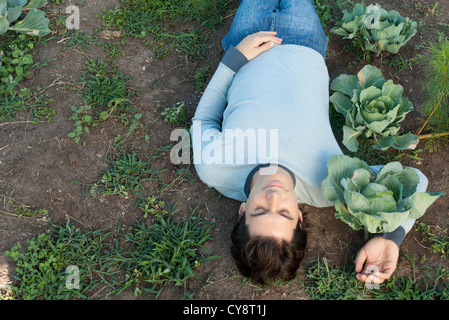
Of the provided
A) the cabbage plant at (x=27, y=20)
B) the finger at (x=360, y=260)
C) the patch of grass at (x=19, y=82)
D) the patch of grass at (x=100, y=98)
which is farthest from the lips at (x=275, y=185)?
the cabbage plant at (x=27, y=20)

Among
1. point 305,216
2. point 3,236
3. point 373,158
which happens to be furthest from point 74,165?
point 373,158

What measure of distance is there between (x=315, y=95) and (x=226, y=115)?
62cm

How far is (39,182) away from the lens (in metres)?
2.93

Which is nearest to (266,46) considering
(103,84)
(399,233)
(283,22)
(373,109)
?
(283,22)

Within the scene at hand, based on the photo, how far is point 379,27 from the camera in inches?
125

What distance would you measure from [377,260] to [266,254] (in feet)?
2.59

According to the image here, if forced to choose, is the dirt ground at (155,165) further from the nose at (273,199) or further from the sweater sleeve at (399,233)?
the nose at (273,199)

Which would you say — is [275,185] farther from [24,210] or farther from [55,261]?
[24,210]

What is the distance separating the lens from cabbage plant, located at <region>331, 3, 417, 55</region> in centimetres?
315

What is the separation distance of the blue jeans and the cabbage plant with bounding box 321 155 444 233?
1038mm

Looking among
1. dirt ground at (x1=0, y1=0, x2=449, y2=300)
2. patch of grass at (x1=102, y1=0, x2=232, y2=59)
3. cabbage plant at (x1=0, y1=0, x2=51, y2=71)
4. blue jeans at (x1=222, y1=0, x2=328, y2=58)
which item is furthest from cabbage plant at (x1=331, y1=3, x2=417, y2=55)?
cabbage plant at (x1=0, y1=0, x2=51, y2=71)

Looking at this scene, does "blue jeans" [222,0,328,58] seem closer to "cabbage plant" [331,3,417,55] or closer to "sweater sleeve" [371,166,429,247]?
"cabbage plant" [331,3,417,55]

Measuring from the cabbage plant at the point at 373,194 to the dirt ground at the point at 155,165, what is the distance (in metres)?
0.48

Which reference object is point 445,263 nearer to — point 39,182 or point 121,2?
point 39,182
